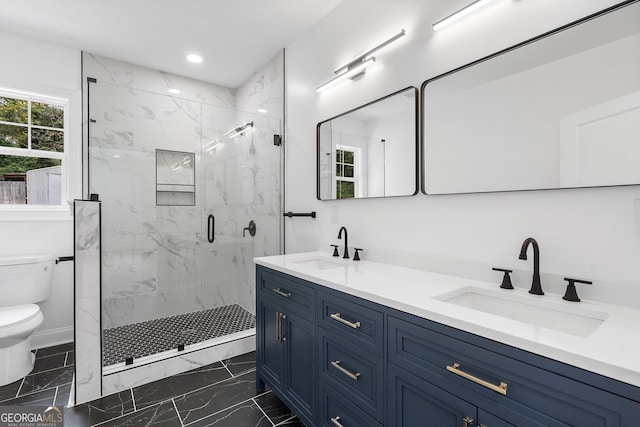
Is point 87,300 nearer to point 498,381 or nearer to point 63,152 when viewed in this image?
point 63,152

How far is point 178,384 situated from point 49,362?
120cm

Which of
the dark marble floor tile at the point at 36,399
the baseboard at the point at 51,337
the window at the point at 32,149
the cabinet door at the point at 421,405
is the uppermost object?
the window at the point at 32,149

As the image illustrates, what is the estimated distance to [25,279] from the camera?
2455 mm

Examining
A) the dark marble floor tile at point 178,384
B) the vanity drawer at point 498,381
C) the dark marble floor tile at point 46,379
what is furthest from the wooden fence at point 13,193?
the vanity drawer at point 498,381

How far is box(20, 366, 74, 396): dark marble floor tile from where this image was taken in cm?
210

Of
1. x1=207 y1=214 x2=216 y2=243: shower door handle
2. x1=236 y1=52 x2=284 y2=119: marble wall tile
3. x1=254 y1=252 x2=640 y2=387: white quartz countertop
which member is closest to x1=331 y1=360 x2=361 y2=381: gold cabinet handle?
x1=254 y1=252 x2=640 y2=387: white quartz countertop

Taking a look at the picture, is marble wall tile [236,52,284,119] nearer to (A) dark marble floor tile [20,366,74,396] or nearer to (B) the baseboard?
(A) dark marble floor tile [20,366,74,396]

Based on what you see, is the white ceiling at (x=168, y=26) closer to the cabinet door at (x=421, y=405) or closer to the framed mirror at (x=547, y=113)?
the framed mirror at (x=547, y=113)

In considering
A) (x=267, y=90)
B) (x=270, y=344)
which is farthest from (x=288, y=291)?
(x=267, y=90)

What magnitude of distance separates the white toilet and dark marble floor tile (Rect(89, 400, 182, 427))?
3.26ft

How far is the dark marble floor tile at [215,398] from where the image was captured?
1867 millimetres

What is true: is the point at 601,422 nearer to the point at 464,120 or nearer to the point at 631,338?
the point at 631,338

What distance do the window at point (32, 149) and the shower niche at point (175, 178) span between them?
0.96 meters

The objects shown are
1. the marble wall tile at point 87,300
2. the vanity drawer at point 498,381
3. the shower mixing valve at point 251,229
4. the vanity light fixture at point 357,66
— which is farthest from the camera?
the shower mixing valve at point 251,229
